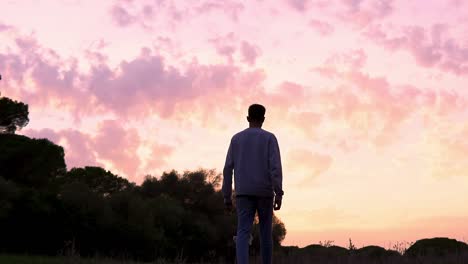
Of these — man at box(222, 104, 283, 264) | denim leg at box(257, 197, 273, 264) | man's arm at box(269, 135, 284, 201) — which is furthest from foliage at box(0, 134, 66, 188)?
man's arm at box(269, 135, 284, 201)

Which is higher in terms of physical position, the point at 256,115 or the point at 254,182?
the point at 256,115

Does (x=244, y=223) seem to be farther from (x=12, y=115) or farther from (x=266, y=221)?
(x=12, y=115)

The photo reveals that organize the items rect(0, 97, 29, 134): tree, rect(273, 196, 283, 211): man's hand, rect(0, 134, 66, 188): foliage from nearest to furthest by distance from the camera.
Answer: rect(273, 196, 283, 211): man's hand
rect(0, 134, 66, 188): foliage
rect(0, 97, 29, 134): tree

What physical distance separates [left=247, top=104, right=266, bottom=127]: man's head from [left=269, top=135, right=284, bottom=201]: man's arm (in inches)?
22.0

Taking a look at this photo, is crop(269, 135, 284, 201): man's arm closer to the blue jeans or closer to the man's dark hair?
the blue jeans

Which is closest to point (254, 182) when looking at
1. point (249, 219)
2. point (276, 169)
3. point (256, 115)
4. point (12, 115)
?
point (276, 169)

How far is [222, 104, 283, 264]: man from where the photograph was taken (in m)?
11.3

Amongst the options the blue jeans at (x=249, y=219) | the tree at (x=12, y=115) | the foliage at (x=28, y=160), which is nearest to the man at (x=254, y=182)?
the blue jeans at (x=249, y=219)

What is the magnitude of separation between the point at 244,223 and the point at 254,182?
74cm

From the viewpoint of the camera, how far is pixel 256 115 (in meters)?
11.8

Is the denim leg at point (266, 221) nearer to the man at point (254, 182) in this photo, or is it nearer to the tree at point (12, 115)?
the man at point (254, 182)

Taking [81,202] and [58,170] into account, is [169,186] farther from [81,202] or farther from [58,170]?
[81,202]

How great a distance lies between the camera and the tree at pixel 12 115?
55531 millimetres

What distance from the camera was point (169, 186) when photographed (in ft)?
186
